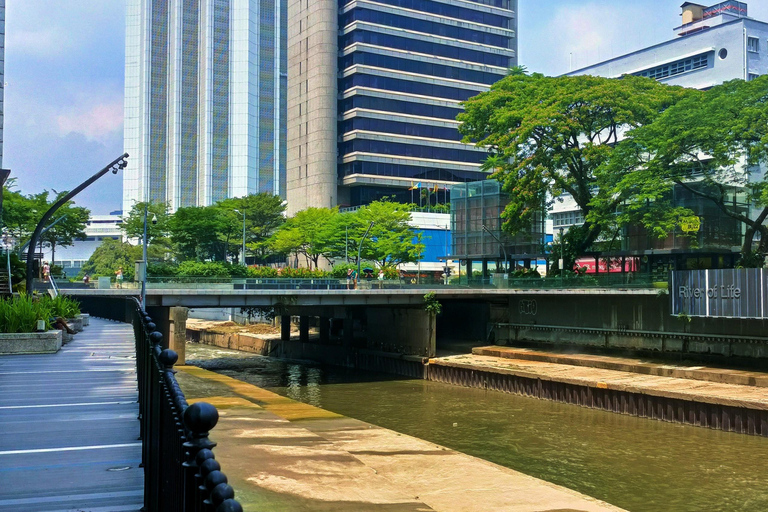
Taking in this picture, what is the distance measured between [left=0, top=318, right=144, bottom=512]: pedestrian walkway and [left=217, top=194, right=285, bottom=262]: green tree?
8955 centimetres

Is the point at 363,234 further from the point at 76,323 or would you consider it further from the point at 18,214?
the point at 76,323

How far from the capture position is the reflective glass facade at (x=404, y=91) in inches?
4727

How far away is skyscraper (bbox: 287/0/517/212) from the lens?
395 ft

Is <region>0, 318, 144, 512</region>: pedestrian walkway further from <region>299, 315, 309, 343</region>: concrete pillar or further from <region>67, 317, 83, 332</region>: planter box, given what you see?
<region>299, 315, 309, 343</region>: concrete pillar

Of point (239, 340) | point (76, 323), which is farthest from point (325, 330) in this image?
point (76, 323)

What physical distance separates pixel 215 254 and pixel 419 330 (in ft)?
193

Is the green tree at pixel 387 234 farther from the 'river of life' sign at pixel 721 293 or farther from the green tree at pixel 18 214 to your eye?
the 'river of life' sign at pixel 721 293

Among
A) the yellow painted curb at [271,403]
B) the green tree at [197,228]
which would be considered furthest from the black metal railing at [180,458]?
the green tree at [197,228]

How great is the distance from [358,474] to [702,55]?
103225mm

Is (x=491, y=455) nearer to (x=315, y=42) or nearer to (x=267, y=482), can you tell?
(x=267, y=482)

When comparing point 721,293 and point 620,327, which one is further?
point 620,327

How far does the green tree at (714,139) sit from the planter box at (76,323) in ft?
124

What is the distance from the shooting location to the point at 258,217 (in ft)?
360

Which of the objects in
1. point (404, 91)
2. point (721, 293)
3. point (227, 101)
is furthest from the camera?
point (227, 101)
